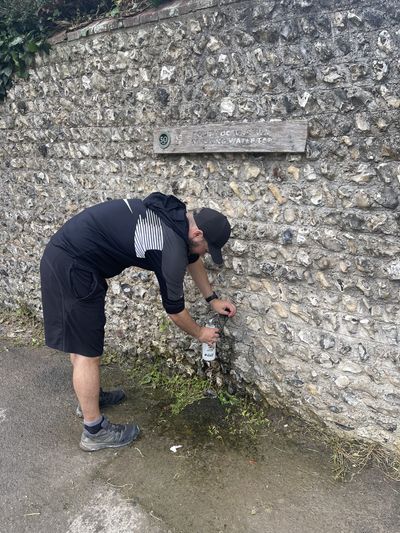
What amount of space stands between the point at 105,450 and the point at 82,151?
9.20 ft

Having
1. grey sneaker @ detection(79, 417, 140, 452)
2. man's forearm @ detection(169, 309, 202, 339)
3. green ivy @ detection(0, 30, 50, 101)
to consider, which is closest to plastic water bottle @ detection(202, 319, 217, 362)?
man's forearm @ detection(169, 309, 202, 339)

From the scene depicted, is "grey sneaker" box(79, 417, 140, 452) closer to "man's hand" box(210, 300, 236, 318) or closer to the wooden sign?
"man's hand" box(210, 300, 236, 318)

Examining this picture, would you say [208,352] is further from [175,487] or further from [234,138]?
[234,138]

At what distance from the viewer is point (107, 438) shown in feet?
12.0

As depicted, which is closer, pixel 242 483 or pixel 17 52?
pixel 242 483

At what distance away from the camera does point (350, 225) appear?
319 centimetres

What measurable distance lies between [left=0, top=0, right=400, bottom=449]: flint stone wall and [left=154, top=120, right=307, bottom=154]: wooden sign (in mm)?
74

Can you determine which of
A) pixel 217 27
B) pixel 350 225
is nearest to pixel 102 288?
pixel 350 225

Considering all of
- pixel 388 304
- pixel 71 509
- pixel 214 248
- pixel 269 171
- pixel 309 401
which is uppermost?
pixel 269 171

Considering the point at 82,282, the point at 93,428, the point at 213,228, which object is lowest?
the point at 93,428

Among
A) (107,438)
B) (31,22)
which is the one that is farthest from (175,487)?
(31,22)

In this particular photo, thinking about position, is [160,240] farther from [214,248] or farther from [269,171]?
[269,171]

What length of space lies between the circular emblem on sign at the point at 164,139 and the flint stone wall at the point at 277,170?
11 cm

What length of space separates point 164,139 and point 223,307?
1477mm
